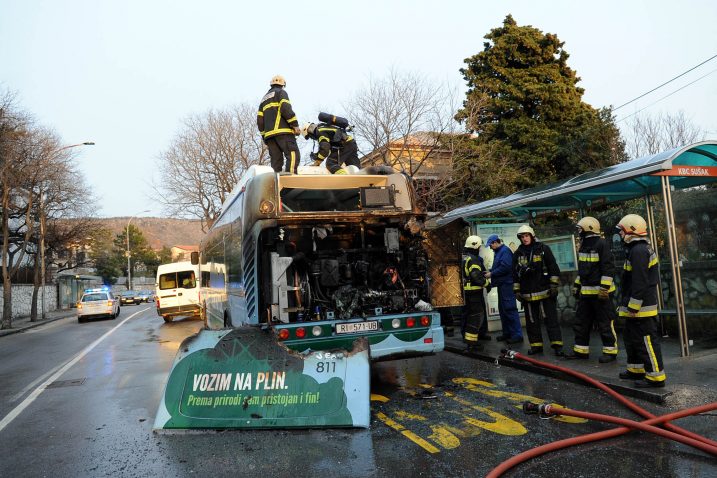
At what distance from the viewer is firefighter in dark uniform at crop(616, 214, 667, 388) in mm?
5734

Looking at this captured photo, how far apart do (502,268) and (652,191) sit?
3.10 meters

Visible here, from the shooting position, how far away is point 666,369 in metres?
6.63

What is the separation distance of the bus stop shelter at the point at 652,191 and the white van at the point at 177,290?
13.1m

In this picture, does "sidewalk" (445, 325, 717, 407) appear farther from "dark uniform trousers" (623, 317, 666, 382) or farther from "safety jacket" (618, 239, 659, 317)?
"safety jacket" (618, 239, 659, 317)

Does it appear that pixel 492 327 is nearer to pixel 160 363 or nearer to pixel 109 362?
pixel 160 363

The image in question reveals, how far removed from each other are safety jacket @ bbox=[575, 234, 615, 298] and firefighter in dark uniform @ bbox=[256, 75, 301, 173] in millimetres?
4558

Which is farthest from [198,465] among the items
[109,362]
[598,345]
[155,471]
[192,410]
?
[109,362]

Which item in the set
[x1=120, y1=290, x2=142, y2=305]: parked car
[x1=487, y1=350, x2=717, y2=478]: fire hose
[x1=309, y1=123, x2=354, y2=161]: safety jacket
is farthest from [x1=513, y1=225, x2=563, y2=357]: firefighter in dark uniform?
[x1=120, y1=290, x2=142, y2=305]: parked car

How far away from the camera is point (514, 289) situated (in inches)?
342

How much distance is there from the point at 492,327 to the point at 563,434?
6.39 meters

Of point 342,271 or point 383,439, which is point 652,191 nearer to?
point 342,271

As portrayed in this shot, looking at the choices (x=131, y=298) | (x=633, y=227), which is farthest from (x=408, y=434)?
(x=131, y=298)

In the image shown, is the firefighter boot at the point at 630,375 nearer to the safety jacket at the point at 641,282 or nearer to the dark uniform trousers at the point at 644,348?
the dark uniform trousers at the point at 644,348

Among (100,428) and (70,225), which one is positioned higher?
(70,225)
